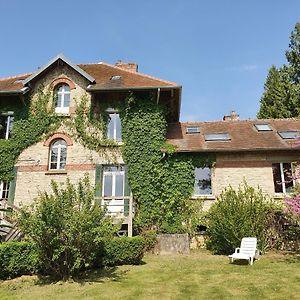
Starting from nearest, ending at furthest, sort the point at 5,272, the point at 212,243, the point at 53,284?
1. the point at 53,284
2. the point at 5,272
3. the point at 212,243

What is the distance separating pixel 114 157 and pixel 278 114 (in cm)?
2005

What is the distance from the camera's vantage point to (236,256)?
12.3 meters

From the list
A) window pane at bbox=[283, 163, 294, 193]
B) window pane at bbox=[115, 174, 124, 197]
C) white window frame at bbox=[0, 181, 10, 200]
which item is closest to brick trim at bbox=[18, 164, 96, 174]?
white window frame at bbox=[0, 181, 10, 200]

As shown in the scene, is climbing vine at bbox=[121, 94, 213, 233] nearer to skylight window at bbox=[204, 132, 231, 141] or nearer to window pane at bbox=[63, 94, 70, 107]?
skylight window at bbox=[204, 132, 231, 141]

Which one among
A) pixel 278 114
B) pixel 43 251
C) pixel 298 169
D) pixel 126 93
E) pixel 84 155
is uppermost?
pixel 278 114

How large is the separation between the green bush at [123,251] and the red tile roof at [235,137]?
6.07 metres

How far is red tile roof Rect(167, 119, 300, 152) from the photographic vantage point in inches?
683

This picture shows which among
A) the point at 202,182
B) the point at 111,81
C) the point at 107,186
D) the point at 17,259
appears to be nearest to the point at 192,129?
the point at 202,182

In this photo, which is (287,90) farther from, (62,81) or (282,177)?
(62,81)

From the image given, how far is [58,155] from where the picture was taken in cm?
1794

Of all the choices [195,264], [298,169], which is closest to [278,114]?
[298,169]

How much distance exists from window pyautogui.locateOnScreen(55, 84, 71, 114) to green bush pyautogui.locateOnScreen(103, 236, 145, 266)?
8.76 m

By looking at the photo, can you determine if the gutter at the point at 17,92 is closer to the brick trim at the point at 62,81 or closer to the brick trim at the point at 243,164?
the brick trim at the point at 62,81

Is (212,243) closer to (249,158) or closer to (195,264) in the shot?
(195,264)
